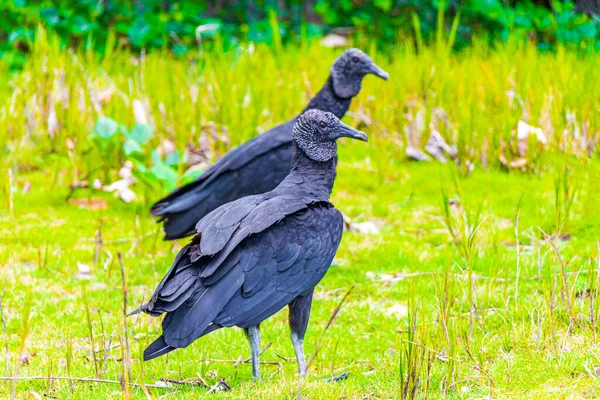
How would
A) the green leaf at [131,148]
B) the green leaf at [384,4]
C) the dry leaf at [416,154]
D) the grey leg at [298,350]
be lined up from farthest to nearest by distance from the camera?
the green leaf at [384,4] < the dry leaf at [416,154] < the green leaf at [131,148] < the grey leg at [298,350]

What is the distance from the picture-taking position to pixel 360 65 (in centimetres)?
Result: 545

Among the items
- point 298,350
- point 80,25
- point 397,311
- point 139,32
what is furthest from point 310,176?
point 80,25

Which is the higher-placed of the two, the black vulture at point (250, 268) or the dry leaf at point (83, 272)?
the black vulture at point (250, 268)

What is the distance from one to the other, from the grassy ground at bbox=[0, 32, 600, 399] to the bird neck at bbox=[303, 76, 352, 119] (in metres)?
0.85

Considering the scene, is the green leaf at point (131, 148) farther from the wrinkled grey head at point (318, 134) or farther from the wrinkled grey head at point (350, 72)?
the wrinkled grey head at point (318, 134)

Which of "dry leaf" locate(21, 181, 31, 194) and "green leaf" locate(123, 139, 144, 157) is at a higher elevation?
"green leaf" locate(123, 139, 144, 157)

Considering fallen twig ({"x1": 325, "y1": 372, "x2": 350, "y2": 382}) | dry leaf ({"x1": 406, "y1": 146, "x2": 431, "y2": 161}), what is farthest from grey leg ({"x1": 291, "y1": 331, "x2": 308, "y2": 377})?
dry leaf ({"x1": 406, "y1": 146, "x2": 431, "y2": 161})

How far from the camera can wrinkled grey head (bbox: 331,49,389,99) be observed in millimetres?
5188

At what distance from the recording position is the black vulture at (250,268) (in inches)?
118

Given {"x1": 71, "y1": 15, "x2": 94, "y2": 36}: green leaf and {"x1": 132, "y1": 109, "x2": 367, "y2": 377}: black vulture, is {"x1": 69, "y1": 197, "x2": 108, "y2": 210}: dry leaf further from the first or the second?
{"x1": 71, "y1": 15, "x2": 94, "y2": 36}: green leaf

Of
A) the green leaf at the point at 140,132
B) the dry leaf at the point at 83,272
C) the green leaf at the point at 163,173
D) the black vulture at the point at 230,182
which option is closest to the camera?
the black vulture at the point at 230,182

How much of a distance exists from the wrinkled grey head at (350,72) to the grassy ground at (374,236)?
0.84m

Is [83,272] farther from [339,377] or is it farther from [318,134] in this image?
[339,377]

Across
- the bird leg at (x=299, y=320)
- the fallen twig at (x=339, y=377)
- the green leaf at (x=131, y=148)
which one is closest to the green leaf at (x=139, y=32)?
the green leaf at (x=131, y=148)
